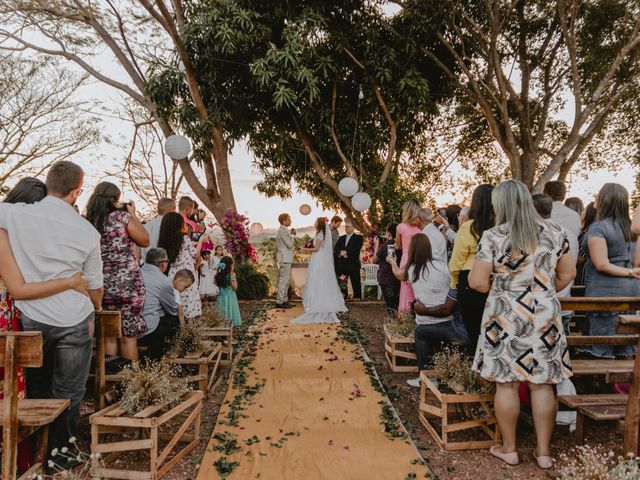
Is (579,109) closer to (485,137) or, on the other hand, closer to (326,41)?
(485,137)

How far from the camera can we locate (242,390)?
461 centimetres

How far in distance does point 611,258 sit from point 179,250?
13.8ft

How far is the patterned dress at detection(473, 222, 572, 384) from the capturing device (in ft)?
9.67

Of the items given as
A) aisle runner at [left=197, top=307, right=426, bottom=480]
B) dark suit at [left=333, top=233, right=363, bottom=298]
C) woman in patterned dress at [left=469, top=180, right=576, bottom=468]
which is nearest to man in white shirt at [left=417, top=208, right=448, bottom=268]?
aisle runner at [left=197, top=307, right=426, bottom=480]

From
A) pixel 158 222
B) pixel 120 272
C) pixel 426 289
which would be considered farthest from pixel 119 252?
pixel 426 289

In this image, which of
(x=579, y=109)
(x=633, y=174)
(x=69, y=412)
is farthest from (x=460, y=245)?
(x=633, y=174)

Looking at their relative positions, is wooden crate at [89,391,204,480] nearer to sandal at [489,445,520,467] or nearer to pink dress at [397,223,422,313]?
sandal at [489,445,520,467]

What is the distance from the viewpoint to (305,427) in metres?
3.72

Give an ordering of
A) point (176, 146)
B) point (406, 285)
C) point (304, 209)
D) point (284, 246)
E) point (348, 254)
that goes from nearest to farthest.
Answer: point (406, 285), point (176, 146), point (284, 246), point (348, 254), point (304, 209)

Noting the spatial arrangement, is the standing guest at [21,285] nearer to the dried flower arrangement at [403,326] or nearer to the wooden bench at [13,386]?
the wooden bench at [13,386]

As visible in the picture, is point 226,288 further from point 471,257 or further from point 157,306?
point 471,257

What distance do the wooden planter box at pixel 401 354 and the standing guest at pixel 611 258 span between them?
1.82 meters

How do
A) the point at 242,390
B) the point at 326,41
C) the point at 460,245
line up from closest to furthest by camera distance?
the point at 460,245 < the point at 242,390 < the point at 326,41

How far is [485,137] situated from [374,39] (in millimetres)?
5240
